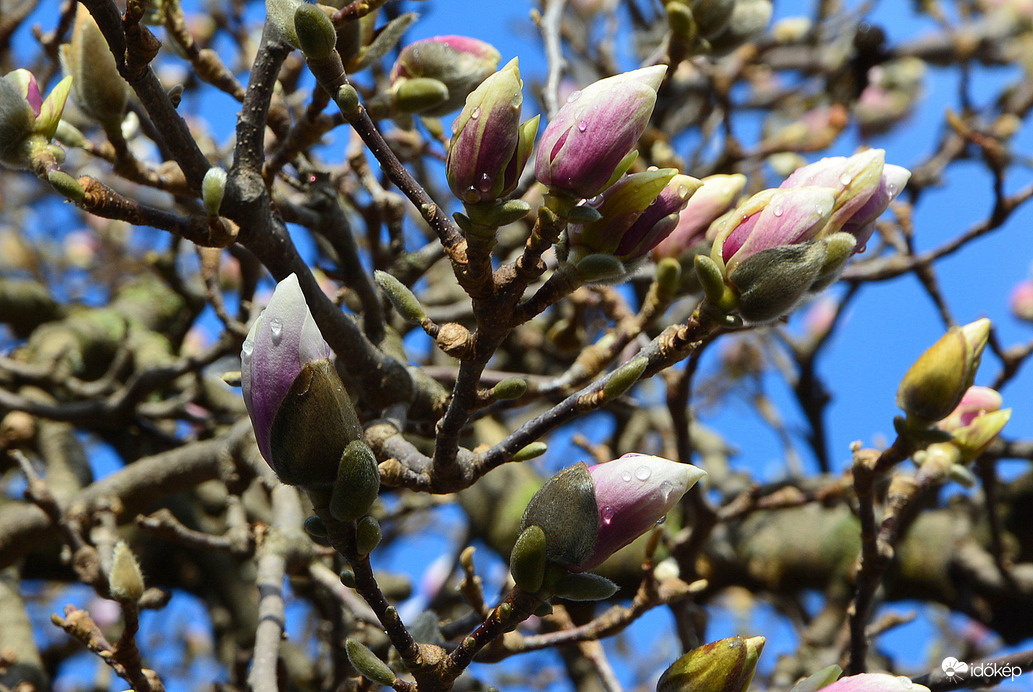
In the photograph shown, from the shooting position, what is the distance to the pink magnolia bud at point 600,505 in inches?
24.5

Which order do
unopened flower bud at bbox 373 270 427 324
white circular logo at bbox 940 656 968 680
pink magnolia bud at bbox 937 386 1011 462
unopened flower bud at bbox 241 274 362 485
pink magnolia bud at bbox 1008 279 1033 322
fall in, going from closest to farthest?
unopened flower bud at bbox 241 274 362 485 → unopened flower bud at bbox 373 270 427 324 → white circular logo at bbox 940 656 968 680 → pink magnolia bud at bbox 937 386 1011 462 → pink magnolia bud at bbox 1008 279 1033 322

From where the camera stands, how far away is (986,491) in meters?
1.64

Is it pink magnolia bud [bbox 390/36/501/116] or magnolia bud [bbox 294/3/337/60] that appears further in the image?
pink magnolia bud [bbox 390/36/501/116]

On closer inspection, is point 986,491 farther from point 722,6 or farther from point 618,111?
point 618,111

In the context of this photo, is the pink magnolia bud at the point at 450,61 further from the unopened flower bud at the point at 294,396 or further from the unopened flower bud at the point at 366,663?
the unopened flower bud at the point at 366,663

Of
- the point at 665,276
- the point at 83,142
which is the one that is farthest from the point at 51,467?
the point at 665,276

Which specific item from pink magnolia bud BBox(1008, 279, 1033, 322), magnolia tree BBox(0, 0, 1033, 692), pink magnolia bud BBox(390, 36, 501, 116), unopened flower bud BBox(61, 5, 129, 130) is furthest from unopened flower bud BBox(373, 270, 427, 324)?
pink magnolia bud BBox(1008, 279, 1033, 322)

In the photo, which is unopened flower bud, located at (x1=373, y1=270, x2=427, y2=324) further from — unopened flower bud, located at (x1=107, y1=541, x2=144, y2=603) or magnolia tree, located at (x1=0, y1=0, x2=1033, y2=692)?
unopened flower bud, located at (x1=107, y1=541, x2=144, y2=603)

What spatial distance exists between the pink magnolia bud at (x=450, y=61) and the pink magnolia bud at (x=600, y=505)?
541mm

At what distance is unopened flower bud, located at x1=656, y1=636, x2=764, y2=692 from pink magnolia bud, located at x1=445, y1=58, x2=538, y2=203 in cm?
39

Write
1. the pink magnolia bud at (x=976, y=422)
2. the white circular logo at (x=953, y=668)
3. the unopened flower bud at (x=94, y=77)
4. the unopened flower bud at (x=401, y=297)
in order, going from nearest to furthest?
the unopened flower bud at (x=401, y=297), the white circular logo at (x=953, y=668), the unopened flower bud at (x=94, y=77), the pink magnolia bud at (x=976, y=422)

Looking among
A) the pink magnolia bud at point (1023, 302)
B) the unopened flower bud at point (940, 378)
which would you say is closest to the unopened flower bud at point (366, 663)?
the unopened flower bud at point (940, 378)

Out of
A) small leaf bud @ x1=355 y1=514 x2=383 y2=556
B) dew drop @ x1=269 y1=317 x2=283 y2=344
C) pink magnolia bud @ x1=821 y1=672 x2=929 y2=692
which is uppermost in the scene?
dew drop @ x1=269 y1=317 x2=283 y2=344

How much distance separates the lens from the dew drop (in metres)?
0.62
